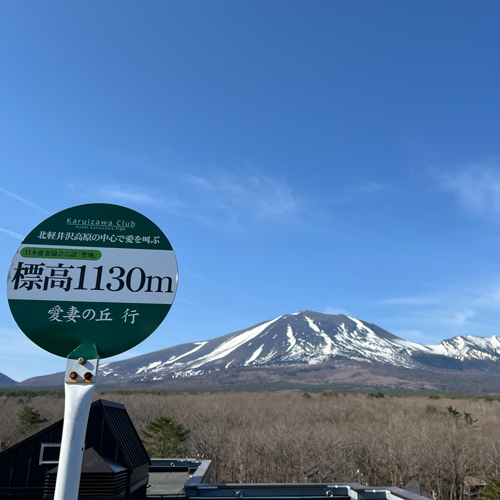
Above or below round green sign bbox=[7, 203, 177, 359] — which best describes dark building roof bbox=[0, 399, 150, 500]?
below

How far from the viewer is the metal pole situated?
4020 mm

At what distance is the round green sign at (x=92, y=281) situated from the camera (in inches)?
191

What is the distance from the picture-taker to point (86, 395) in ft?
13.9

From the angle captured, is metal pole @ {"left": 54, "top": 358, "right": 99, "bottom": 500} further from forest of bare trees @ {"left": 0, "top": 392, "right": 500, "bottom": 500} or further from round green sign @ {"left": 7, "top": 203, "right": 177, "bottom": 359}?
forest of bare trees @ {"left": 0, "top": 392, "right": 500, "bottom": 500}

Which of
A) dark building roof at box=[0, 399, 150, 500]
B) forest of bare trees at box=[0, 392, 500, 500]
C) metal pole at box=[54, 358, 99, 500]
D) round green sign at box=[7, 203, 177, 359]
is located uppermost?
round green sign at box=[7, 203, 177, 359]

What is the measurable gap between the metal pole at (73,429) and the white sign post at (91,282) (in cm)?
12

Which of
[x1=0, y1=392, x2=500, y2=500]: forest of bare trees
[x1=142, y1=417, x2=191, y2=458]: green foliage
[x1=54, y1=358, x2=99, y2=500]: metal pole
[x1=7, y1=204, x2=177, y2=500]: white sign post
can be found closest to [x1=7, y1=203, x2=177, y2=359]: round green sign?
[x1=7, y1=204, x2=177, y2=500]: white sign post

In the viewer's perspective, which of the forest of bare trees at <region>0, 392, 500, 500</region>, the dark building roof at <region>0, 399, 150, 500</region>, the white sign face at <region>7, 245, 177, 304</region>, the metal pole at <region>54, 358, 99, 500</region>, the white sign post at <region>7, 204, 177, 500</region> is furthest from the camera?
the forest of bare trees at <region>0, 392, 500, 500</region>

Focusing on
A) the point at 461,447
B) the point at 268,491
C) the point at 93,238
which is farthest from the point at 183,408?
the point at 93,238

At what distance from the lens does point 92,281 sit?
507 cm

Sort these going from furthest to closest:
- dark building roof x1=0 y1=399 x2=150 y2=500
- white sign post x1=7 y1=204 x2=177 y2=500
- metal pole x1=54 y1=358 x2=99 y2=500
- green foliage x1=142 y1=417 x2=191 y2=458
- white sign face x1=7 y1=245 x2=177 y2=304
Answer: green foliage x1=142 y1=417 x2=191 y2=458 < dark building roof x1=0 y1=399 x2=150 y2=500 < white sign face x1=7 y1=245 x2=177 y2=304 < white sign post x1=7 y1=204 x2=177 y2=500 < metal pole x1=54 y1=358 x2=99 y2=500

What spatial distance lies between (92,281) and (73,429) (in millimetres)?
1597

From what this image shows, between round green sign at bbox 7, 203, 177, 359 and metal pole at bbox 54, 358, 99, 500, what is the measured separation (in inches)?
→ 12.1

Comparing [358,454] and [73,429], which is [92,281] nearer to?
[73,429]
